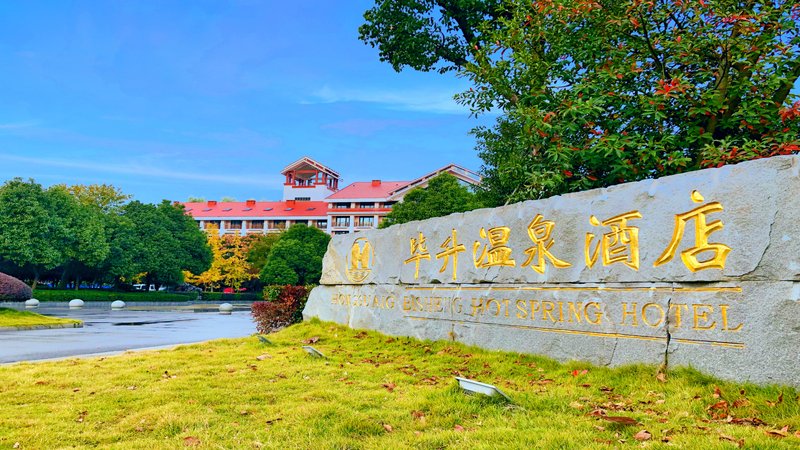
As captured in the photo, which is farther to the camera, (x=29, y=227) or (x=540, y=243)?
(x=29, y=227)

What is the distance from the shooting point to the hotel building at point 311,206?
160 ft

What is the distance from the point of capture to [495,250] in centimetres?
569

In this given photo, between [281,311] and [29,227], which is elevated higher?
[29,227]

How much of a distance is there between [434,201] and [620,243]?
772 inches

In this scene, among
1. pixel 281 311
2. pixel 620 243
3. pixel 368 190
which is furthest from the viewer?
pixel 368 190

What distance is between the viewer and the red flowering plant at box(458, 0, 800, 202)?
5.88 meters

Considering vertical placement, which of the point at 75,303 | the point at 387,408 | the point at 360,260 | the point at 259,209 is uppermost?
the point at 259,209

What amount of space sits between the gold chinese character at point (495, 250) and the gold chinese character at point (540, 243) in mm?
249

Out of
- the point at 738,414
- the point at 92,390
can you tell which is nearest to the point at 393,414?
the point at 738,414

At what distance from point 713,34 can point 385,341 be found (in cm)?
499

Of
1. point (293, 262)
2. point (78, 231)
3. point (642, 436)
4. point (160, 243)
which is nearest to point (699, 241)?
point (642, 436)

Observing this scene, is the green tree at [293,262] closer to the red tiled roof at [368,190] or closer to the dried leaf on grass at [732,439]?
the red tiled roof at [368,190]

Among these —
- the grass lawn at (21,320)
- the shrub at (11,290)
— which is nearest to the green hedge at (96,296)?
the shrub at (11,290)

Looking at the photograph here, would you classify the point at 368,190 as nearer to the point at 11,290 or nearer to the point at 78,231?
the point at 78,231
